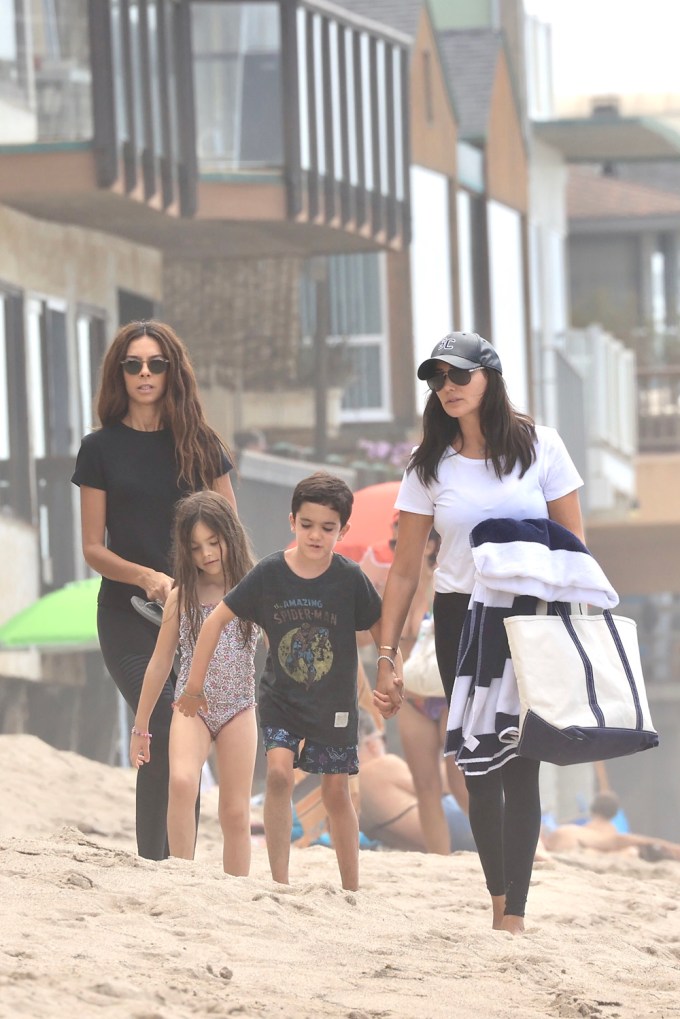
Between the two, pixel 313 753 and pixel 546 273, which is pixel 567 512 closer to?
pixel 313 753

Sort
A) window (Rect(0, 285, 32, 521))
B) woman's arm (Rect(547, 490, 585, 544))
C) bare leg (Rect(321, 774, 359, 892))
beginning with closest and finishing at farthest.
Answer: woman's arm (Rect(547, 490, 585, 544)), bare leg (Rect(321, 774, 359, 892)), window (Rect(0, 285, 32, 521))

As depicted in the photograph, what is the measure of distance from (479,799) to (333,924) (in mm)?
654

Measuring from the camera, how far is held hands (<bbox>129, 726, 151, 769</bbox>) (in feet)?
19.9

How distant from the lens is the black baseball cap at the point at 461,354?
5.76 meters

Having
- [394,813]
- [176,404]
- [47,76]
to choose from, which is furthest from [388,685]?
[47,76]

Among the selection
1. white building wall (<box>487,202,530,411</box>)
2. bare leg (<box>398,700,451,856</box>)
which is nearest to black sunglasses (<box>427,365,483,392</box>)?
bare leg (<box>398,700,451,856</box>)

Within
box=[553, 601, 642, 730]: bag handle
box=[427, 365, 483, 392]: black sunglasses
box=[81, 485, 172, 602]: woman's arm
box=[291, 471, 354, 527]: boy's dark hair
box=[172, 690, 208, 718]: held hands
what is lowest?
box=[172, 690, 208, 718]: held hands

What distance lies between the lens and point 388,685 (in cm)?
596

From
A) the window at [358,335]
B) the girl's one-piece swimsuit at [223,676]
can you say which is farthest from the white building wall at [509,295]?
the girl's one-piece swimsuit at [223,676]

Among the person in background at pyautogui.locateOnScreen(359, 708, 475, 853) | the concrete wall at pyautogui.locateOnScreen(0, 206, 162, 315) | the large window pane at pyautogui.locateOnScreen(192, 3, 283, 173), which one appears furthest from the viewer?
the large window pane at pyautogui.locateOnScreen(192, 3, 283, 173)

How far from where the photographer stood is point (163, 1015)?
4031 millimetres

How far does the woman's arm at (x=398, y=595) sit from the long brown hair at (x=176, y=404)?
27.0 inches

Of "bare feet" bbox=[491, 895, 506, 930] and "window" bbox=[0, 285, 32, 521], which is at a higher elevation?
"window" bbox=[0, 285, 32, 521]

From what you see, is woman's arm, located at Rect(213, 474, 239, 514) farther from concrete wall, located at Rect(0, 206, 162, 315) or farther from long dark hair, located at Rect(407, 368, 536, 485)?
concrete wall, located at Rect(0, 206, 162, 315)
